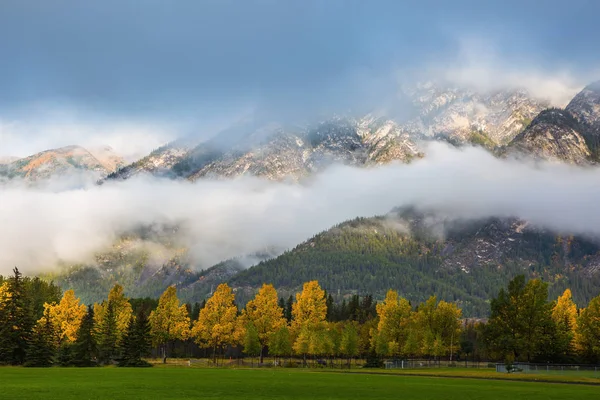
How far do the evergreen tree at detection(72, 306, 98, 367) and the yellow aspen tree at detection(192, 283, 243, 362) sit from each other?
2404 centimetres

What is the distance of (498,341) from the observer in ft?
391

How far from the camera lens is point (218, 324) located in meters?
135

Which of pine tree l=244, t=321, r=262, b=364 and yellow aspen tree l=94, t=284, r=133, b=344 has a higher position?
yellow aspen tree l=94, t=284, r=133, b=344

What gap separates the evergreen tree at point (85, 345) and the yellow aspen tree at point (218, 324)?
24036 mm

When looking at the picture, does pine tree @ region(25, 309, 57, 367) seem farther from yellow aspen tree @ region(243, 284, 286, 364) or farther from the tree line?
yellow aspen tree @ region(243, 284, 286, 364)

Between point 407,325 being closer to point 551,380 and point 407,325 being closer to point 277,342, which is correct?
point 277,342

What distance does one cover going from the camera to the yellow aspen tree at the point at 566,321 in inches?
5030

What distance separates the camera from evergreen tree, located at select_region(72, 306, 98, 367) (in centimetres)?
11494

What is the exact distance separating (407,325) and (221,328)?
48.7m

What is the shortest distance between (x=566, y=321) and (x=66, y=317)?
397ft

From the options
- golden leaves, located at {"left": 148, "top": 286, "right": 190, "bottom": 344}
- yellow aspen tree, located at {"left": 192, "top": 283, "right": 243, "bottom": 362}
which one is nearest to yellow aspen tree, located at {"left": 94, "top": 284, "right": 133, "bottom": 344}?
golden leaves, located at {"left": 148, "top": 286, "right": 190, "bottom": 344}

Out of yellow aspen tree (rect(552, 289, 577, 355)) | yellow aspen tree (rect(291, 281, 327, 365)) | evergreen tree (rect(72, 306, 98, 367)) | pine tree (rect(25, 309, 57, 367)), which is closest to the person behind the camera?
pine tree (rect(25, 309, 57, 367))

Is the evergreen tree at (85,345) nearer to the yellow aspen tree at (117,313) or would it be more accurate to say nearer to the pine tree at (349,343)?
the yellow aspen tree at (117,313)

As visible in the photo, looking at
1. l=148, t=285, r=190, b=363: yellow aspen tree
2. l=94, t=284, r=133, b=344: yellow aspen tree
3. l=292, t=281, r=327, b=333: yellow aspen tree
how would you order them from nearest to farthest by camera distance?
l=94, t=284, r=133, b=344: yellow aspen tree
l=292, t=281, r=327, b=333: yellow aspen tree
l=148, t=285, r=190, b=363: yellow aspen tree
